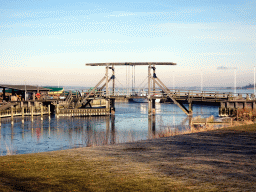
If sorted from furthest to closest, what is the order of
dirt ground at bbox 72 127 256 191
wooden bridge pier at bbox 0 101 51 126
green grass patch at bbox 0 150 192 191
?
wooden bridge pier at bbox 0 101 51 126
dirt ground at bbox 72 127 256 191
green grass patch at bbox 0 150 192 191

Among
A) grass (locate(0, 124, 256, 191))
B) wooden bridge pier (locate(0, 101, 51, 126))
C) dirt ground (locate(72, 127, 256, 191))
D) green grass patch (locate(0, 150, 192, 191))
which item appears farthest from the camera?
wooden bridge pier (locate(0, 101, 51, 126))

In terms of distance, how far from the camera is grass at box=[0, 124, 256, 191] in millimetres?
10375

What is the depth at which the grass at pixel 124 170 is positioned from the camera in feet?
34.0

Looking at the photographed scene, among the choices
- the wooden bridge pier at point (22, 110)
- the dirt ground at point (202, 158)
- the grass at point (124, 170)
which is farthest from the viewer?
the wooden bridge pier at point (22, 110)

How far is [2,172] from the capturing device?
12.3 metres

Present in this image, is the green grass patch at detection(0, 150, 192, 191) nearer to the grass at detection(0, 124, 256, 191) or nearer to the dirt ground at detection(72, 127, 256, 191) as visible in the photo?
the grass at detection(0, 124, 256, 191)

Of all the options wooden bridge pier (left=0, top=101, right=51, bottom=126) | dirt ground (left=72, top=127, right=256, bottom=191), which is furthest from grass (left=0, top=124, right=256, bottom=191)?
wooden bridge pier (left=0, top=101, right=51, bottom=126)

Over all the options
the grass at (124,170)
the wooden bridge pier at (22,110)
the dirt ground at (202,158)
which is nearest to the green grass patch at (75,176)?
the grass at (124,170)

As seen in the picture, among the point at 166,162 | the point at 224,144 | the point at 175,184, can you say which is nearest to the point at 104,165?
the point at 166,162

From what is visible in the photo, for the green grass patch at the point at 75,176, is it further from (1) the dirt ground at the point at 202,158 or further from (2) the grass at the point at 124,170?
(1) the dirt ground at the point at 202,158

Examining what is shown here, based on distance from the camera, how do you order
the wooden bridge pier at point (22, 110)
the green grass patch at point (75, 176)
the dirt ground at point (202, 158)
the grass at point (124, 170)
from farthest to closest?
the wooden bridge pier at point (22, 110), the dirt ground at point (202, 158), the grass at point (124, 170), the green grass patch at point (75, 176)

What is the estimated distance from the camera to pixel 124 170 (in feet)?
41.2

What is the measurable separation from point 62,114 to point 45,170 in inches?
2051

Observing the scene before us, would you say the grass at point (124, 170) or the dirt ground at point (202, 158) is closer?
the grass at point (124, 170)
